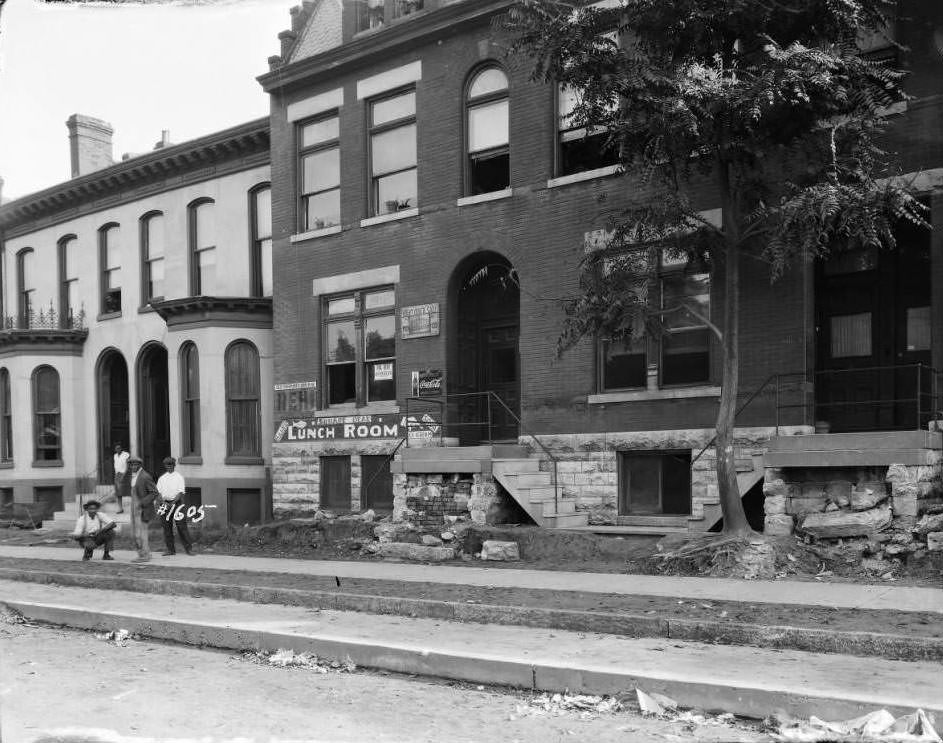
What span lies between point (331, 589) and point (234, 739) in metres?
5.80

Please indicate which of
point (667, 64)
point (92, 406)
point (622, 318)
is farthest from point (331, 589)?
point (92, 406)

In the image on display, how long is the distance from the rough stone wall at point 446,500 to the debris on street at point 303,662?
6.91 m

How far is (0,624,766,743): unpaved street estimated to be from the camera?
235 inches

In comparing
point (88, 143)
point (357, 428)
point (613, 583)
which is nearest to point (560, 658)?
point (613, 583)

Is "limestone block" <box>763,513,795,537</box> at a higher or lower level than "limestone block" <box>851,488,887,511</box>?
lower

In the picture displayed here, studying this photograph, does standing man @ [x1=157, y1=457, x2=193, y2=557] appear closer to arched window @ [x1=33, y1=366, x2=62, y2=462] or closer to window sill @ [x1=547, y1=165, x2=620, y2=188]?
window sill @ [x1=547, y1=165, x2=620, y2=188]

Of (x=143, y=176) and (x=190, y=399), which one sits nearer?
(x=190, y=399)

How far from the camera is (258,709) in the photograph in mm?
6641

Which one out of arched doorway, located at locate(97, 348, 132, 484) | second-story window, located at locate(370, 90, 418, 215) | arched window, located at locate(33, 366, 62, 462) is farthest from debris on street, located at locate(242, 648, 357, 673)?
arched window, located at locate(33, 366, 62, 462)

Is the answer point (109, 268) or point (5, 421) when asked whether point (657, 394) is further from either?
point (5, 421)

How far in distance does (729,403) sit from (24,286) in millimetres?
22384

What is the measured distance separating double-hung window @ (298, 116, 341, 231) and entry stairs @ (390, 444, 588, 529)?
20.1ft

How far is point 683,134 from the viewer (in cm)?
1134

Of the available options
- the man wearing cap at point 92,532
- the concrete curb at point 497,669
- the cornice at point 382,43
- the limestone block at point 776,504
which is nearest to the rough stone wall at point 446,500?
the limestone block at point 776,504
